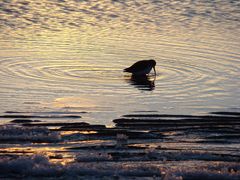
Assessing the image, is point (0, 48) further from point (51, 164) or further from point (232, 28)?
point (51, 164)

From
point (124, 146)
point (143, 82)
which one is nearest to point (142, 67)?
point (143, 82)

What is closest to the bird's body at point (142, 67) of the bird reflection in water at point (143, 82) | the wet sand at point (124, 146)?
the bird reflection in water at point (143, 82)

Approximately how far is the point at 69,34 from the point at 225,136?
1300 cm

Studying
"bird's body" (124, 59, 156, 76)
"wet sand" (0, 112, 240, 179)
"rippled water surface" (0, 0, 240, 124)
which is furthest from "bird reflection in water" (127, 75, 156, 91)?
"wet sand" (0, 112, 240, 179)

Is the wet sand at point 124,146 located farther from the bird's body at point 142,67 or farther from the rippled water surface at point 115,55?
the bird's body at point 142,67

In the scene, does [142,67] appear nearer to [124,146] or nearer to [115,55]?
[115,55]

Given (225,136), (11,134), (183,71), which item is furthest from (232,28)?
(11,134)

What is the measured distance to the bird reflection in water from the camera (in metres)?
18.8

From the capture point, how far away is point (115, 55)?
Result: 22672 millimetres

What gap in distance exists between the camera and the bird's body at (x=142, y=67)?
20.1 metres

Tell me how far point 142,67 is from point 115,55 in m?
2.55

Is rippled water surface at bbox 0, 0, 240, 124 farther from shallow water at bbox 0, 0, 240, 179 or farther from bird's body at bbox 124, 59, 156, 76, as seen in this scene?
bird's body at bbox 124, 59, 156, 76

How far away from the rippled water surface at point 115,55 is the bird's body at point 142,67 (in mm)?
215

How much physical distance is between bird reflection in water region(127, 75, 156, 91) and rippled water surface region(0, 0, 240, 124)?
0.10 ft
